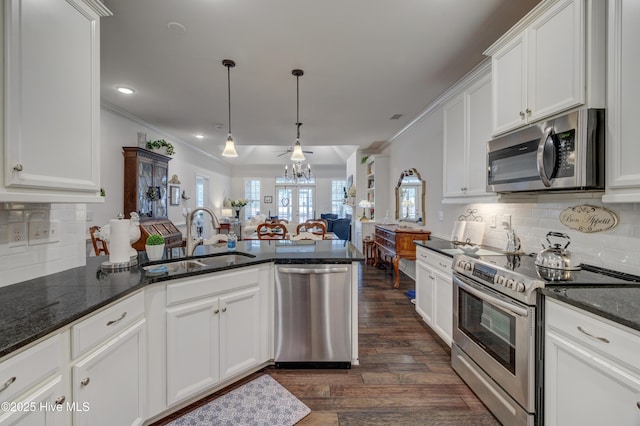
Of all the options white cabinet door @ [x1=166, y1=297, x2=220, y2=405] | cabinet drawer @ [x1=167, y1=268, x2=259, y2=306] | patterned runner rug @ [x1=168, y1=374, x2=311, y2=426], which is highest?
cabinet drawer @ [x1=167, y1=268, x2=259, y2=306]

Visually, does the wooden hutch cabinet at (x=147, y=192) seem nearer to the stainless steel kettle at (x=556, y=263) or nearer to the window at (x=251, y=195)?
the stainless steel kettle at (x=556, y=263)

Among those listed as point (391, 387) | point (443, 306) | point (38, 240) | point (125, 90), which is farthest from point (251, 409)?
point (125, 90)

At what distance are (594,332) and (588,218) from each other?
37.3 inches

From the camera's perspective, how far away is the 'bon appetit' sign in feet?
5.50

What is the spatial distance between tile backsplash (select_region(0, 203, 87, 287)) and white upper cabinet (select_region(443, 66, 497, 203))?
121 inches

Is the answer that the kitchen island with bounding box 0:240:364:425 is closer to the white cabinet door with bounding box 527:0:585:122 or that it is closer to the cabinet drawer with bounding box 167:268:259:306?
the cabinet drawer with bounding box 167:268:259:306

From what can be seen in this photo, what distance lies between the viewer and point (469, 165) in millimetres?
2637

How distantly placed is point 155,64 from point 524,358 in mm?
3746

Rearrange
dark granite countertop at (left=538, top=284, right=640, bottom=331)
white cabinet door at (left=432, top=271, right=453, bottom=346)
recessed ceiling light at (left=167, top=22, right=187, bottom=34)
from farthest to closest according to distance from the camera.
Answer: white cabinet door at (left=432, top=271, right=453, bottom=346) → recessed ceiling light at (left=167, top=22, right=187, bottom=34) → dark granite countertop at (left=538, top=284, right=640, bottom=331)

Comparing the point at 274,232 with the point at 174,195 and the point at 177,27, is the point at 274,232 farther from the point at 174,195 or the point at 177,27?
the point at 177,27

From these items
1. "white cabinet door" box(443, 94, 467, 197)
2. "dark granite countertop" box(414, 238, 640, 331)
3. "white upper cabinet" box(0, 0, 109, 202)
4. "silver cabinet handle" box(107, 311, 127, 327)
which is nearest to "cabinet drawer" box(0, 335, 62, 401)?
"silver cabinet handle" box(107, 311, 127, 327)

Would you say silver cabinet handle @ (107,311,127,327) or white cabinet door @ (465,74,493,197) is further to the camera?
white cabinet door @ (465,74,493,197)

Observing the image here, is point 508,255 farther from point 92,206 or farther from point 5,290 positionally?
point 92,206

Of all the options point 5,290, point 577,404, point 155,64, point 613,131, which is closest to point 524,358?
point 577,404
